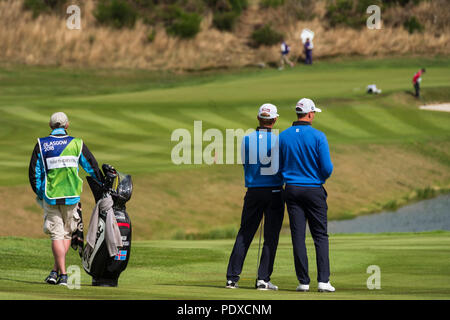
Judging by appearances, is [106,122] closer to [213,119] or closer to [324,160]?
[213,119]

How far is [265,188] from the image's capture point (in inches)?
400

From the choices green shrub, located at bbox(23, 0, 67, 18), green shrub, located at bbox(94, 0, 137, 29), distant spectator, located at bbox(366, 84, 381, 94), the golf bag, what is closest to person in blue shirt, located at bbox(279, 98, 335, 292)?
the golf bag

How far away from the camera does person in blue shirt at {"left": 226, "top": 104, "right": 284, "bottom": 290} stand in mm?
10141

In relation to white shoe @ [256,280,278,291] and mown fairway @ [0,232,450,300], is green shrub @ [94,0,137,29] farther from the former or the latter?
white shoe @ [256,280,278,291]

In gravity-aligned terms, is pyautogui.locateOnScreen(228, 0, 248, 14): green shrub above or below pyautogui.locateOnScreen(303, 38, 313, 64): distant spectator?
above

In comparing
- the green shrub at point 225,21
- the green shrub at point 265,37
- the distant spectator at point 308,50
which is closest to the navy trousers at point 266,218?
the distant spectator at point 308,50

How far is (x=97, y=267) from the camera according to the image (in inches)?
400

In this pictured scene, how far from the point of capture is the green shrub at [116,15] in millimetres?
54969

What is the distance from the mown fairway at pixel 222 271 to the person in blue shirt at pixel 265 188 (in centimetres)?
26

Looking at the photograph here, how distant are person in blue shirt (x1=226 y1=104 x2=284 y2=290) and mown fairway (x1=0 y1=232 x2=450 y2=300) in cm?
26

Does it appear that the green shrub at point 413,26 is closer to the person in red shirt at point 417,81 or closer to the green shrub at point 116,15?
the person in red shirt at point 417,81
